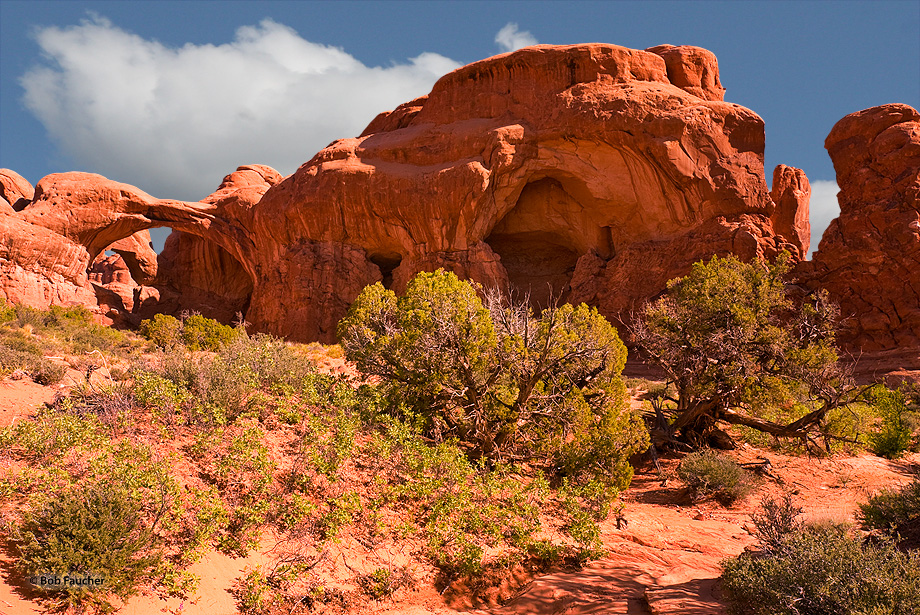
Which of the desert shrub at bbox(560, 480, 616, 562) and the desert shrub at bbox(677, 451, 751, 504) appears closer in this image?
the desert shrub at bbox(560, 480, 616, 562)

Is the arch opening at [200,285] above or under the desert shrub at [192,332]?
above

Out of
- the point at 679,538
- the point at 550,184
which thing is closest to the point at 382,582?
the point at 679,538

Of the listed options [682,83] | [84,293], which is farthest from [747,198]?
[84,293]

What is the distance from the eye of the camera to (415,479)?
7199 mm

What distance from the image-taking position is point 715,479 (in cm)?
947

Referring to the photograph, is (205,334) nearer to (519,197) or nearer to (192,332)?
(192,332)

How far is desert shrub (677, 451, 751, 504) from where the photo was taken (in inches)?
369

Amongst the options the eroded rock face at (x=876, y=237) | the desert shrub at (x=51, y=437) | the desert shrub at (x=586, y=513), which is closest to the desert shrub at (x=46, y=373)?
the desert shrub at (x=51, y=437)

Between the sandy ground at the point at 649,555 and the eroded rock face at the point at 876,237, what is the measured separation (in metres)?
10.8

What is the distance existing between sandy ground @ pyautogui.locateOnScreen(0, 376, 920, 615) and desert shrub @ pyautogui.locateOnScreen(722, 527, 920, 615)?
567 millimetres

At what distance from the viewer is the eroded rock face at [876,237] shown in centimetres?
1966

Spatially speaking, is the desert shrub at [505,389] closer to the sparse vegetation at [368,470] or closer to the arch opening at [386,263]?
the sparse vegetation at [368,470]

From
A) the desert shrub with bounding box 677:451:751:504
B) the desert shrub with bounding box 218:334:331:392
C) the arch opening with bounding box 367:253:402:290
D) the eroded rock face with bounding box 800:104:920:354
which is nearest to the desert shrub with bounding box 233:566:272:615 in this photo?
the desert shrub with bounding box 218:334:331:392

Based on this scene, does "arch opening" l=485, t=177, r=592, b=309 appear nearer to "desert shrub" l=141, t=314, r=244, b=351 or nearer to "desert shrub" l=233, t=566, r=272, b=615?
"desert shrub" l=141, t=314, r=244, b=351
